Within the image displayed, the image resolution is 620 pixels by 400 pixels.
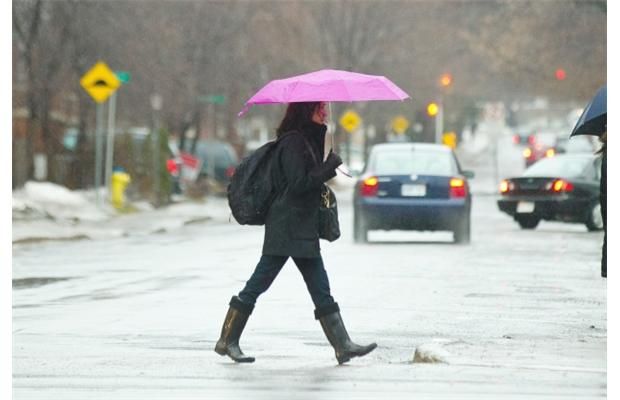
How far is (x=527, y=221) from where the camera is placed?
30797 millimetres

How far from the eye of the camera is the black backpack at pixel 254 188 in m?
10.6

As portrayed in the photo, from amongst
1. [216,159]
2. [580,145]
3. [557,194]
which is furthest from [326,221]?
[580,145]

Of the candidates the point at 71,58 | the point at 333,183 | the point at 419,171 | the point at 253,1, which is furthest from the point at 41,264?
the point at 333,183

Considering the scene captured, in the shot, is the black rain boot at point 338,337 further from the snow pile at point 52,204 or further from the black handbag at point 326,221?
the snow pile at point 52,204

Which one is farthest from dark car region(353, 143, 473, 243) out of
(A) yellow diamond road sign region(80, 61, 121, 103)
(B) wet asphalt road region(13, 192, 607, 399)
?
(A) yellow diamond road sign region(80, 61, 121, 103)

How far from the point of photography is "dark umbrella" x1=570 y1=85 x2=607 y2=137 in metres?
11.2

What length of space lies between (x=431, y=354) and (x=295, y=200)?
1.26 metres

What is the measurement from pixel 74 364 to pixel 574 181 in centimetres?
2012

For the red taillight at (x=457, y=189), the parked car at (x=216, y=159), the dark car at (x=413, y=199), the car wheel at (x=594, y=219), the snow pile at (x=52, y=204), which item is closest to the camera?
the dark car at (x=413, y=199)

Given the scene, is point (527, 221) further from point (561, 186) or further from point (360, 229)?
point (360, 229)

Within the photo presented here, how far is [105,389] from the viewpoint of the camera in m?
9.55

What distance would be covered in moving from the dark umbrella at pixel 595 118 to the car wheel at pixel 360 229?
1349 cm

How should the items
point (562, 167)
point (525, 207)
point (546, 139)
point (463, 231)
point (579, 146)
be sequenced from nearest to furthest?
point (463, 231), point (525, 207), point (562, 167), point (579, 146), point (546, 139)

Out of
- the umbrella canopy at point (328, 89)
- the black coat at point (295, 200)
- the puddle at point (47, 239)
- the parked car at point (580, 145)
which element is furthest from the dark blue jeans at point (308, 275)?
the parked car at point (580, 145)
